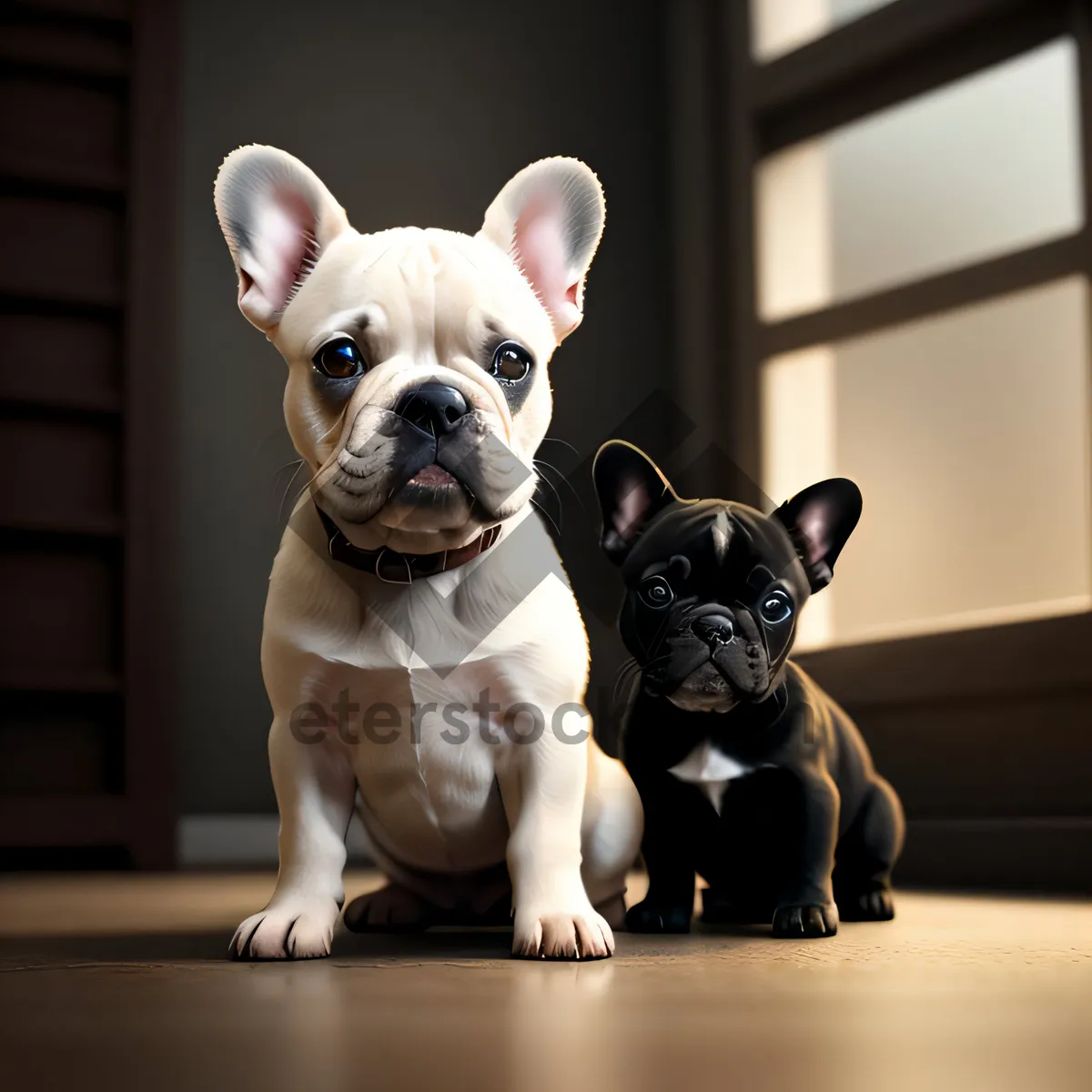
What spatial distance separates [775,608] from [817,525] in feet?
0.49

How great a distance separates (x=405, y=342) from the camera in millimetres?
1301

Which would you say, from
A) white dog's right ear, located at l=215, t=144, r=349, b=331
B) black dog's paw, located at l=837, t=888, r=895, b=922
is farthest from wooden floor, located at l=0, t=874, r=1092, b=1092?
white dog's right ear, located at l=215, t=144, r=349, b=331

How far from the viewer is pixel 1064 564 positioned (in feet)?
8.53

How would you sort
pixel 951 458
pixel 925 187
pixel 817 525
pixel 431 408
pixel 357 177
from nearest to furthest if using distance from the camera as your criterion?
Result: pixel 431 408 < pixel 817 525 < pixel 951 458 < pixel 925 187 < pixel 357 177

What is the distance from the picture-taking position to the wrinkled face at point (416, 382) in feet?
4.07

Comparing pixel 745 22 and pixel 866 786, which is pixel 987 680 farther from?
pixel 745 22

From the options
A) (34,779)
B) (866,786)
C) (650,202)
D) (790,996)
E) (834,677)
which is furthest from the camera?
(650,202)

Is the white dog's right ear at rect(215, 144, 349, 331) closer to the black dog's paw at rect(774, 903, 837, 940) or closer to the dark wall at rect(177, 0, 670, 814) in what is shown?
the black dog's paw at rect(774, 903, 837, 940)

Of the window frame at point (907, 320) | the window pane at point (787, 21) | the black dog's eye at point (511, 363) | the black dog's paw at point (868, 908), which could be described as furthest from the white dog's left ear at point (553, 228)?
the window pane at point (787, 21)

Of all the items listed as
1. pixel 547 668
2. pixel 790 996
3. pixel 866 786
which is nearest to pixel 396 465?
pixel 547 668

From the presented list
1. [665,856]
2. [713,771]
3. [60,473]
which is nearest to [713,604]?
[713,771]

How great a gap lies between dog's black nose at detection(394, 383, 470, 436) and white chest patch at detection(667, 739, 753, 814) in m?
0.52

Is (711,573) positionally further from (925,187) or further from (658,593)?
(925,187)

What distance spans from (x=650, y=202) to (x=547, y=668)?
8.41 ft
